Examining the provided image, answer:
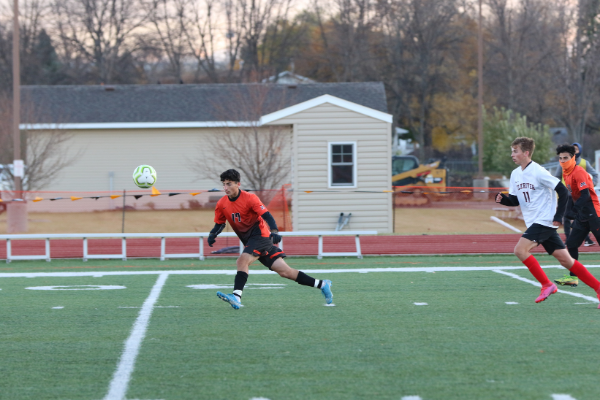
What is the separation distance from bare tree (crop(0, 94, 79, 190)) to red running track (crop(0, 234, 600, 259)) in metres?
7.30

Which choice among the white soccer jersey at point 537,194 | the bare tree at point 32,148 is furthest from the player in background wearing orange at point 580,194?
the bare tree at point 32,148

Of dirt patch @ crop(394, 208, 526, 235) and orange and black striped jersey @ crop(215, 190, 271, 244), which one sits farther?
dirt patch @ crop(394, 208, 526, 235)

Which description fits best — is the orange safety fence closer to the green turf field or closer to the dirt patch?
the dirt patch

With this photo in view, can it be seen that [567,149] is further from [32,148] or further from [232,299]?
[32,148]

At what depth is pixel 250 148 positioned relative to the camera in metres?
22.0

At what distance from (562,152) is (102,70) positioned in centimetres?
4339

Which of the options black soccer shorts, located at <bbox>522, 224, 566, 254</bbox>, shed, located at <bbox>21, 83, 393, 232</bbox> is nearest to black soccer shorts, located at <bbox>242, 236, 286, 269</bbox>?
black soccer shorts, located at <bbox>522, 224, 566, 254</bbox>

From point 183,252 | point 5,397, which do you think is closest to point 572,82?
point 183,252

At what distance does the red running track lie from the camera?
579 inches

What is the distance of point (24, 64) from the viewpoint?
47281 mm

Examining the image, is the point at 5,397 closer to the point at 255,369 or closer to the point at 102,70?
the point at 255,369

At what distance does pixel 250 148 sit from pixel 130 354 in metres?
16.6

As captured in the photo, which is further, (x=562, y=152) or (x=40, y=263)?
(x=40, y=263)

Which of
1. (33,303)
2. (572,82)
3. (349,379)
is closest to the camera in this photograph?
(349,379)
